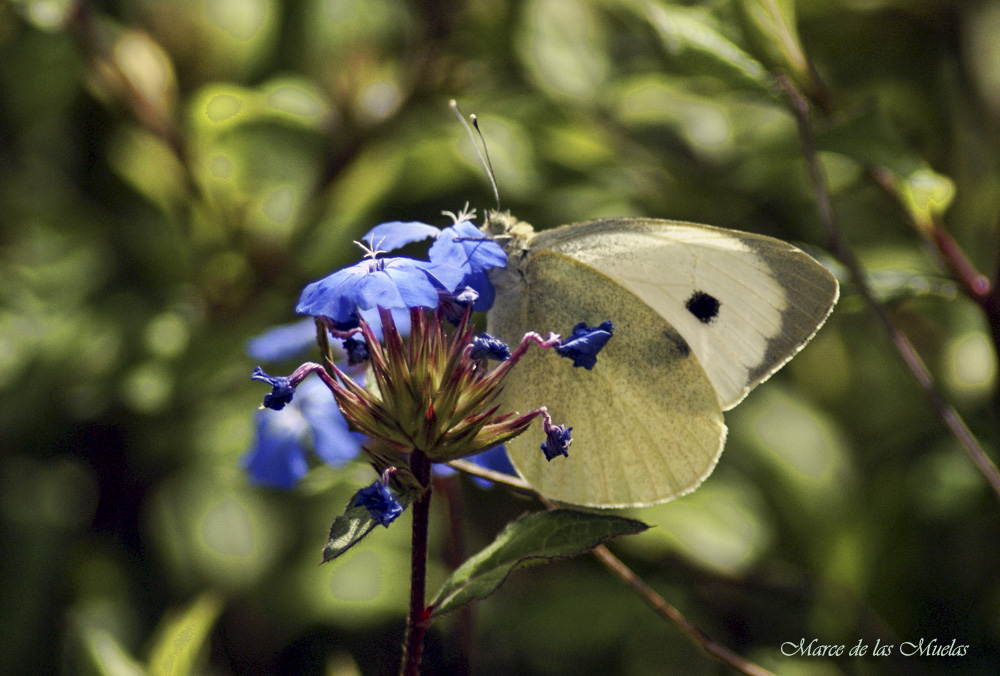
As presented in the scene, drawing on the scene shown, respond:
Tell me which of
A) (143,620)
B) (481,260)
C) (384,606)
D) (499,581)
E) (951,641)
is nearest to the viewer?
(499,581)

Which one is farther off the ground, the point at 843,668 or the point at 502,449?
the point at 502,449

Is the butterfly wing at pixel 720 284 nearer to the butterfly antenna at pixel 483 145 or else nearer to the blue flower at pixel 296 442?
the butterfly antenna at pixel 483 145

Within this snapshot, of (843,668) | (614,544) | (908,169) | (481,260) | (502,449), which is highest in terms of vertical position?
(481,260)

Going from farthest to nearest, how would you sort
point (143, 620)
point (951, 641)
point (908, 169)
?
point (143, 620) < point (951, 641) < point (908, 169)

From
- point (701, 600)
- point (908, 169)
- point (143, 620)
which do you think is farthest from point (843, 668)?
point (143, 620)

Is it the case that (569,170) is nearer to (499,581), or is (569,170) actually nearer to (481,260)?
(481,260)

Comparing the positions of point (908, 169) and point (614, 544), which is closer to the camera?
point (908, 169)

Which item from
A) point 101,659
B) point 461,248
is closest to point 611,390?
point 461,248

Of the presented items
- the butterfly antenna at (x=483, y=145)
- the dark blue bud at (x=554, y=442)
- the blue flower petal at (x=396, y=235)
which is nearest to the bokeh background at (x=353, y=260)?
the butterfly antenna at (x=483, y=145)
